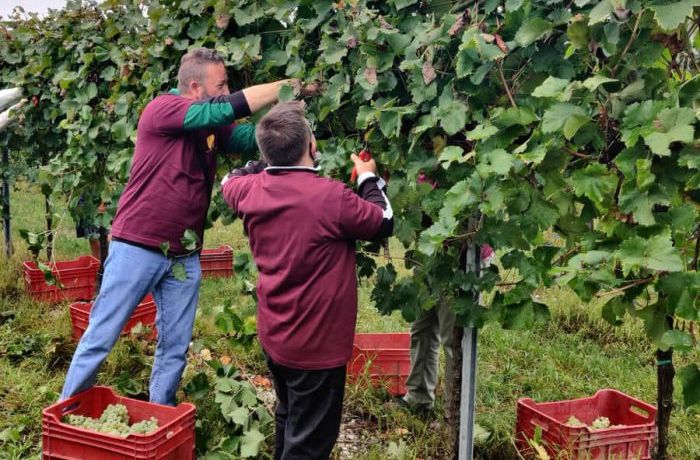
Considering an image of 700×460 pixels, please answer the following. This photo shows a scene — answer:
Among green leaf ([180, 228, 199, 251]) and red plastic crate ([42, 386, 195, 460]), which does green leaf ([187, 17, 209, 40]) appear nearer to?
green leaf ([180, 228, 199, 251])

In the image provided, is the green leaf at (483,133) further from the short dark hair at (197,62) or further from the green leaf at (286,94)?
the short dark hair at (197,62)

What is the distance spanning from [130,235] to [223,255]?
3.83 m

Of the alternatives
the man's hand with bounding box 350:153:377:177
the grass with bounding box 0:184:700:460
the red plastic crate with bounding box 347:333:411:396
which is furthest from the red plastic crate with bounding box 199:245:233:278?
the man's hand with bounding box 350:153:377:177

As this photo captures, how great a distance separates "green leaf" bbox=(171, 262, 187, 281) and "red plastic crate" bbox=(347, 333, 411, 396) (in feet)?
3.81

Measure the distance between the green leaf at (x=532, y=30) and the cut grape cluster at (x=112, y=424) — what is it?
2202 mm

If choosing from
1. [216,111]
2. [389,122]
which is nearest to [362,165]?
[389,122]

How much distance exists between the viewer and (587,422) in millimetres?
3156

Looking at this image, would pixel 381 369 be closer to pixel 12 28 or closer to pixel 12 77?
pixel 12 77

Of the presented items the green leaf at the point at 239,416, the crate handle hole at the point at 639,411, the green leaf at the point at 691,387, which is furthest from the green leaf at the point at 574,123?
the green leaf at the point at 239,416

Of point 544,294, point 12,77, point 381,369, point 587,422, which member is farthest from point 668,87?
point 12,77

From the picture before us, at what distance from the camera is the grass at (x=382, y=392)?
10.8 feet

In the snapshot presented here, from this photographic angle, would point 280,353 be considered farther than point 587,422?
No

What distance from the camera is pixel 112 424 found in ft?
9.54

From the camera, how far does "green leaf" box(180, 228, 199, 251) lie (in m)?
2.96
